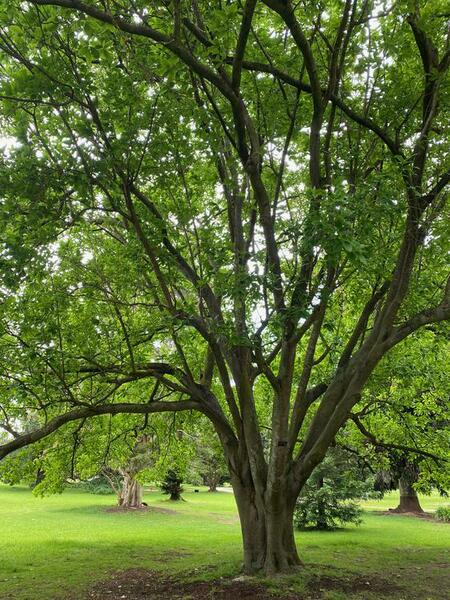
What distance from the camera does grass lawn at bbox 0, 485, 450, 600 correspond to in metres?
7.97

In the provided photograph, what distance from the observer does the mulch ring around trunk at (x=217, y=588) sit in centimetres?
709

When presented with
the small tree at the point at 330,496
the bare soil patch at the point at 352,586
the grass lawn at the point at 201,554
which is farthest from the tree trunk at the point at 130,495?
the bare soil patch at the point at 352,586

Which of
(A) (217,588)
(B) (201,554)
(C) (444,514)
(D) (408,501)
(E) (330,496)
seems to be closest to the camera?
(A) (217,588)

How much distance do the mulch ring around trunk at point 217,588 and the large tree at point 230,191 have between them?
0.65 m

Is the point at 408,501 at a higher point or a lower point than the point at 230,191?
lower

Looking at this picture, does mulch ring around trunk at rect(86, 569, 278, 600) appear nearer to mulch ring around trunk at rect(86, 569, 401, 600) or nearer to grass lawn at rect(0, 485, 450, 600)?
mulch ring around trunk at rect(86, 569, 401, 600)

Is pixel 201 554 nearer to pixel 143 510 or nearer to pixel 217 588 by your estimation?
pixel 217 588

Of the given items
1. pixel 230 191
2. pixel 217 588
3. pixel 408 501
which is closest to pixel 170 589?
→ pixel 217 588

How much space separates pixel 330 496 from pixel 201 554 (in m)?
5.99

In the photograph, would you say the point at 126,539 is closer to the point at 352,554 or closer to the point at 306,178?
the point at 352,554

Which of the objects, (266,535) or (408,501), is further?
(408,501)

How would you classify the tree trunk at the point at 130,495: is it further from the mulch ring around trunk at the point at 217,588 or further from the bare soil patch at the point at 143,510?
A: the mulch ring around trunk at the point at 217,588

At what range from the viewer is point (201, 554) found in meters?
11.7

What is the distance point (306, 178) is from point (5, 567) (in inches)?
383
